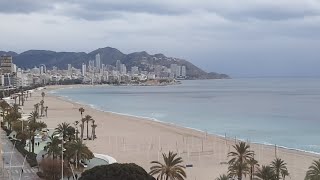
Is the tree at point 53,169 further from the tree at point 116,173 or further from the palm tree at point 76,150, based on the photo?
the tree at point 116,173

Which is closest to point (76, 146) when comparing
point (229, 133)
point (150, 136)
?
point (150, 136)

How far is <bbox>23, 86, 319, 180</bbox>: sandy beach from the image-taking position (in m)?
42.7

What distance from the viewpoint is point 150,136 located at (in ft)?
207

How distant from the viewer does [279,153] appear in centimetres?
5053

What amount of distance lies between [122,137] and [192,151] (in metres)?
13.9

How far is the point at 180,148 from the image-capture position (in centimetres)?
5297

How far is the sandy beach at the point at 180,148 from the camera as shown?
42.7 meters

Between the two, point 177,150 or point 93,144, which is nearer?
point 177,150

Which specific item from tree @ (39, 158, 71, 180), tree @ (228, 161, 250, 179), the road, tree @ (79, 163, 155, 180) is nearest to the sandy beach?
tree @ (228, 161, 250, 179)

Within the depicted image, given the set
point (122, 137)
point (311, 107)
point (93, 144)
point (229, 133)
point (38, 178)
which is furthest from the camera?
point (311, 107)

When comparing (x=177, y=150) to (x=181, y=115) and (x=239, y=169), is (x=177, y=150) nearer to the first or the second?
(x=239, y=169)

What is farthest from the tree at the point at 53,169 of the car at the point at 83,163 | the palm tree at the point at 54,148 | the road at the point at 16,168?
the car at the point at 83,163

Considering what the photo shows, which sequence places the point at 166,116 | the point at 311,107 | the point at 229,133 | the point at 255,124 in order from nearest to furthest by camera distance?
the point at 229,133 < the point at 255,124 < the point at 166,116 < the point at 311,107

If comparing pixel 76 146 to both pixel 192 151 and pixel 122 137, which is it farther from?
pixel 122 137
